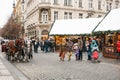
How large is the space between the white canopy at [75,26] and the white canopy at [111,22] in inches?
319

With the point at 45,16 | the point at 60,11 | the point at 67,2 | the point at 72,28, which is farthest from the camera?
the point at 67,2

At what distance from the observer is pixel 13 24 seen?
95375mm

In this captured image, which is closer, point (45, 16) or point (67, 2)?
point (45, 16)

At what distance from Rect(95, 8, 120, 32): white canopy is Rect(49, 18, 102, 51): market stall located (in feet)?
26.6

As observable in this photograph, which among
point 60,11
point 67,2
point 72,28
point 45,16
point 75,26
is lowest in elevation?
point 72,28

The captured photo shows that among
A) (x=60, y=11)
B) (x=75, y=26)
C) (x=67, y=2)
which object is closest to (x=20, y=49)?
(x=75, y=26)

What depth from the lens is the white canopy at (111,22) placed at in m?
27.2

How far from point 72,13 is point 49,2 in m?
5.54

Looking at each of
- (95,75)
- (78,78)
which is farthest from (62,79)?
(95,75)

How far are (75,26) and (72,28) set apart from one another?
1.30 ft

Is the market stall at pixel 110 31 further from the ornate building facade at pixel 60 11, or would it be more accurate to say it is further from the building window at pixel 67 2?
the building window at pixel 67 2

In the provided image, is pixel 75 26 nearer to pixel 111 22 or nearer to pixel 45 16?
pixel 111 22

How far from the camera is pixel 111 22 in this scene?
2839 centimetres

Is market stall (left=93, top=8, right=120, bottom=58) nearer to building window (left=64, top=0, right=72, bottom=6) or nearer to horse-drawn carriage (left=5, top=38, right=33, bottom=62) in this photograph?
horse-drawn carriage (left=5, top=38, right=33, bottom=62)
